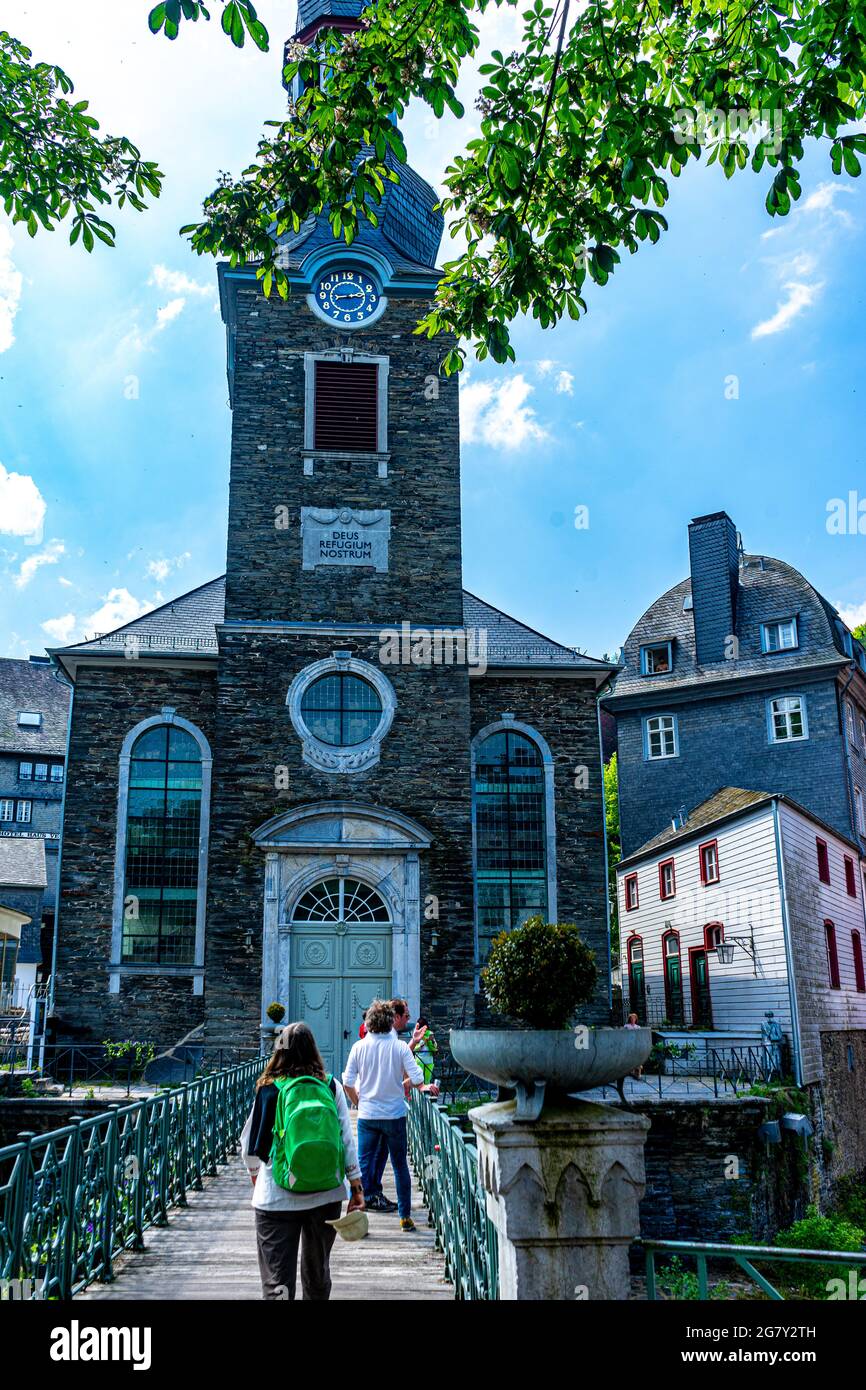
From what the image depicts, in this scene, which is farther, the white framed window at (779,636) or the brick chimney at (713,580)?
the brick chimney at (713,580)

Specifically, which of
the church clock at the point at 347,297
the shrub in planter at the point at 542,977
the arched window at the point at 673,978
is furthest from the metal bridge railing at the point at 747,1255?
the arched window at the point at 673,978

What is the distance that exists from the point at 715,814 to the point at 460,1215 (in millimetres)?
20860

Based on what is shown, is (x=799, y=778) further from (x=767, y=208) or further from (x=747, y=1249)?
(x=747, y=1249)

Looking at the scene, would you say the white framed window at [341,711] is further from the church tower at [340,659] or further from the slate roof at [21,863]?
the slate roof at [21,863]

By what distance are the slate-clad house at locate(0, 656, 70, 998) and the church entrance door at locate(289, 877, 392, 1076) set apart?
2386cm

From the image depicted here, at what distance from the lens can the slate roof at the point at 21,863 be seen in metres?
39.5

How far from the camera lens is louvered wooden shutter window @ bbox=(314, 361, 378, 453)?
22703 millimetres

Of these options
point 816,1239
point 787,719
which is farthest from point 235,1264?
point 787,719

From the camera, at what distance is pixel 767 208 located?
276 inches

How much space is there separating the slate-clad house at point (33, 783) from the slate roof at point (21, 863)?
4 cm

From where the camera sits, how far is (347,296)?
2338 cm

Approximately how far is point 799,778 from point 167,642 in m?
16.6

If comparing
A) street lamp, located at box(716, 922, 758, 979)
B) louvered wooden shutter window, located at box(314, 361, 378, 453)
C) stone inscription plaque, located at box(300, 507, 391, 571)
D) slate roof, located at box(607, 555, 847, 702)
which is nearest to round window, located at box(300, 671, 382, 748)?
stone inscription plaque, located at box(300, 507, 391, 571)
